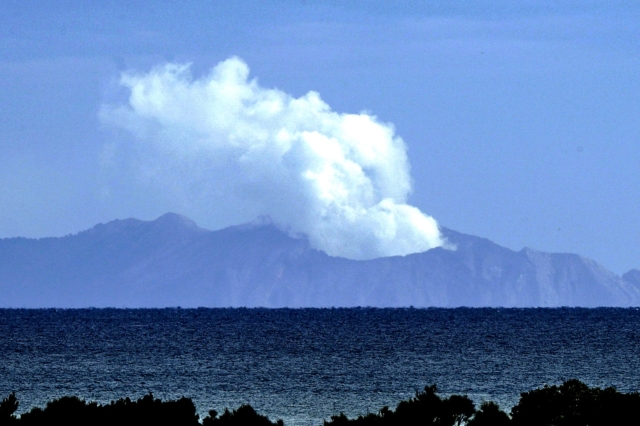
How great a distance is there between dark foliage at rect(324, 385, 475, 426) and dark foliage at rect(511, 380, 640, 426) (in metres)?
1.47

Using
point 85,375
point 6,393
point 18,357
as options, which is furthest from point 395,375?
point 18,357

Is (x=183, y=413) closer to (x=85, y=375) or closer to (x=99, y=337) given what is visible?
(x=85, y=375)

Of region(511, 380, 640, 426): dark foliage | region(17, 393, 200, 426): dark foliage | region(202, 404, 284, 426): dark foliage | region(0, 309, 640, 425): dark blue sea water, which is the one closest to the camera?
region(202, 404, 284, 426): dark foliage

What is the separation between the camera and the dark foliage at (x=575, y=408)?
26952mm

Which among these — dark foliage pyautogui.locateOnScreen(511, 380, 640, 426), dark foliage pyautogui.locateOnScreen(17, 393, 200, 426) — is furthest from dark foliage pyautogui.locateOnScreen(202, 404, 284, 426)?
dark foliage pyautogui.locateOnScreen(511, 380, 640, 426)

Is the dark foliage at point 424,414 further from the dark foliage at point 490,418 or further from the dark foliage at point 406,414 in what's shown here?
the dark foliage at point 490,418

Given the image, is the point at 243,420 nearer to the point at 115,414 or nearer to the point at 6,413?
the point at 115,414

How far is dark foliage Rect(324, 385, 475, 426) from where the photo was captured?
26672 millimetres

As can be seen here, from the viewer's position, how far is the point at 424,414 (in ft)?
88.3

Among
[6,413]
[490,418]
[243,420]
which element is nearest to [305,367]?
[490,418]

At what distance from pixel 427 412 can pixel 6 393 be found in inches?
1401

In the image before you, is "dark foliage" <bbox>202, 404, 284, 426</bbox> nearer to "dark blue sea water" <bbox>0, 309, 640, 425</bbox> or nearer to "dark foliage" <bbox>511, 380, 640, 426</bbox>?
"dark foliage" <bbox>511, 380, 640, 426</bbox>

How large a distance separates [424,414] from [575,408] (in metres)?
4.06

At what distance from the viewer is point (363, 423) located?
26.5 meters
